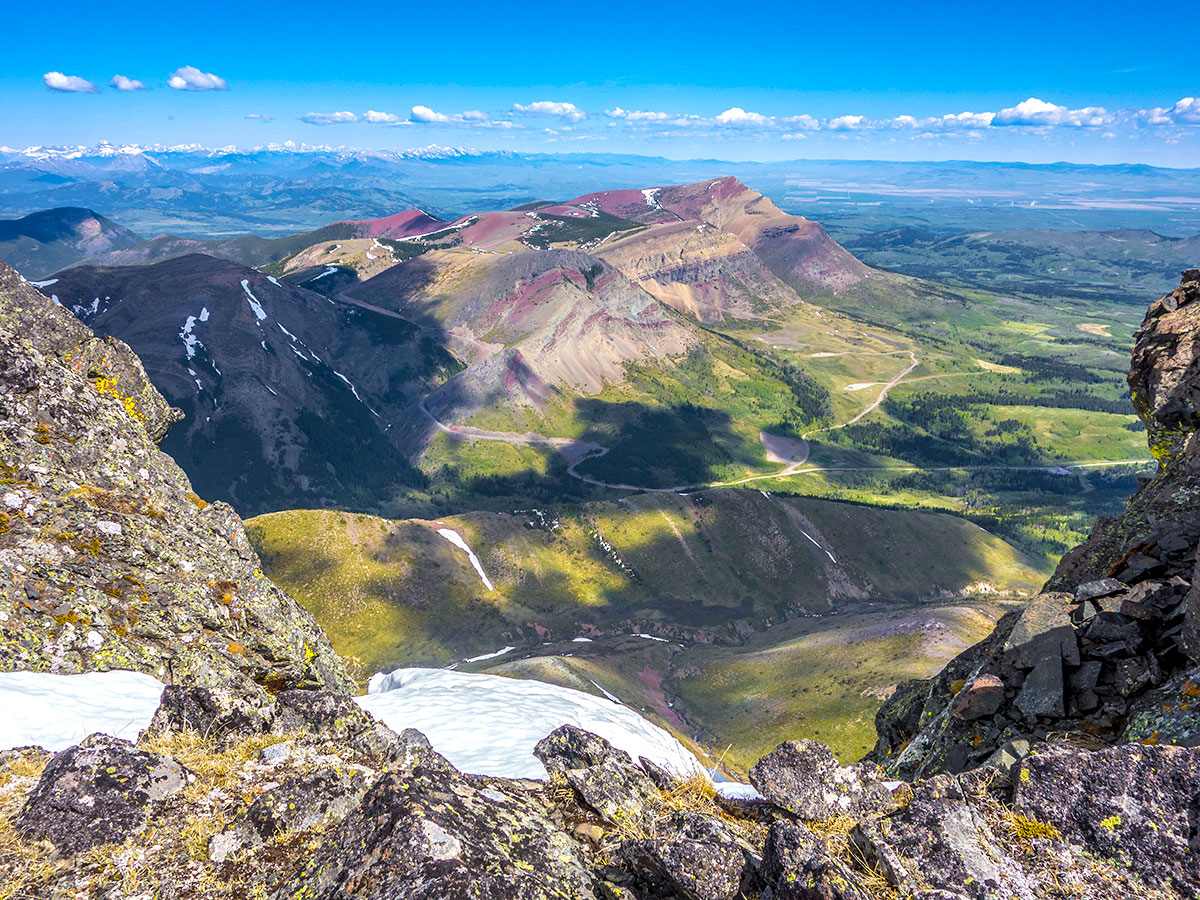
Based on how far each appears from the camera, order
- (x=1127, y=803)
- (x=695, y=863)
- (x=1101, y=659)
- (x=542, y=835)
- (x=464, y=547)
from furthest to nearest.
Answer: (x=464, y=547) → (x=1101, y=659) → (x=542, y=835) → (x=1127, y=803) → (x=695, y=863)

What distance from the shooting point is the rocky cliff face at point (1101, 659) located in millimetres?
12898

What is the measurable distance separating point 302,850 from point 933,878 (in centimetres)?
839

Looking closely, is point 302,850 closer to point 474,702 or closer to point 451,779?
point 451,779

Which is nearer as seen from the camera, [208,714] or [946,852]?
[946,852]

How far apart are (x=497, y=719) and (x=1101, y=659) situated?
1638 centimetres

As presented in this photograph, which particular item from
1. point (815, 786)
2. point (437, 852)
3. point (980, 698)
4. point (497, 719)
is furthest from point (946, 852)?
point (497, 719)

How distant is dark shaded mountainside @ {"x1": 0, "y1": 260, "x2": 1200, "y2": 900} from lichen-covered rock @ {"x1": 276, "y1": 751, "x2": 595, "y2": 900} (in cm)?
3

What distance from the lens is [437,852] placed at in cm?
717

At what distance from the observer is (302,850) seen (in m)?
8.22

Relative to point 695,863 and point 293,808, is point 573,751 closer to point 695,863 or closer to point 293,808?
point 695,863

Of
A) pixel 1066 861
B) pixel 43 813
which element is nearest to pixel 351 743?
pixel 43 813

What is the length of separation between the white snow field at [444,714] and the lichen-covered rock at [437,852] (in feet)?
16.1

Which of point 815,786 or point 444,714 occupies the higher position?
point 815,786

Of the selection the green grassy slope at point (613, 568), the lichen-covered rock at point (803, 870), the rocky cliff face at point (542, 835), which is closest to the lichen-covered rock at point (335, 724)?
the rocky cliff face at point (542, 835)
